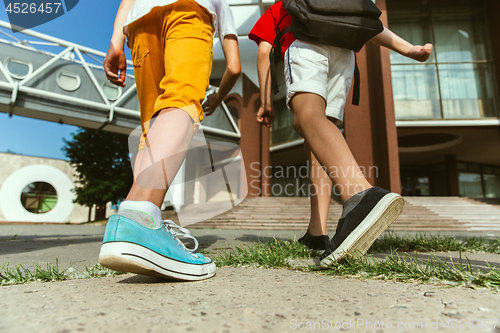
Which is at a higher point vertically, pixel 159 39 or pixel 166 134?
pixel 159 39

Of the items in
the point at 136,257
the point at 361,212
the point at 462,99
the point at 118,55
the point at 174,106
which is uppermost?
the point at 462,99

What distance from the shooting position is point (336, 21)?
1.43m

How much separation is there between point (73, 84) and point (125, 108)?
1819mm

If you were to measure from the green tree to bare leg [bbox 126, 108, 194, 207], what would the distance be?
591 inches

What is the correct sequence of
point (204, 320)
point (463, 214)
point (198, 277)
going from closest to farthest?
point (204, 320) < point (198, 277) < point (463, 214)

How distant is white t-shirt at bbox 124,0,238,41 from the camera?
134cm

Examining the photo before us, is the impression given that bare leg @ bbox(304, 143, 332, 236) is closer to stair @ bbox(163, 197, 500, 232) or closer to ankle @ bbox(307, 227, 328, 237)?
ankle @ bbox(307, 227, 328, 237)

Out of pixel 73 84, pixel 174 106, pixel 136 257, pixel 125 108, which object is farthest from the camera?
pixel 125 108

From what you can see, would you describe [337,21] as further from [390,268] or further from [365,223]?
[390,268]

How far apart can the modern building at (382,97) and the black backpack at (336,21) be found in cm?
821

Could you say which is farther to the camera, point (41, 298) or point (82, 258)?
point (82, 258)

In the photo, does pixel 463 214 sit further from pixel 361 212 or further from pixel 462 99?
pixel 361 212

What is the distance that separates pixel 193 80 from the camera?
1233mm

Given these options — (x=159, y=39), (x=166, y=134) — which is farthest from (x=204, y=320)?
(x=159, y=39)
